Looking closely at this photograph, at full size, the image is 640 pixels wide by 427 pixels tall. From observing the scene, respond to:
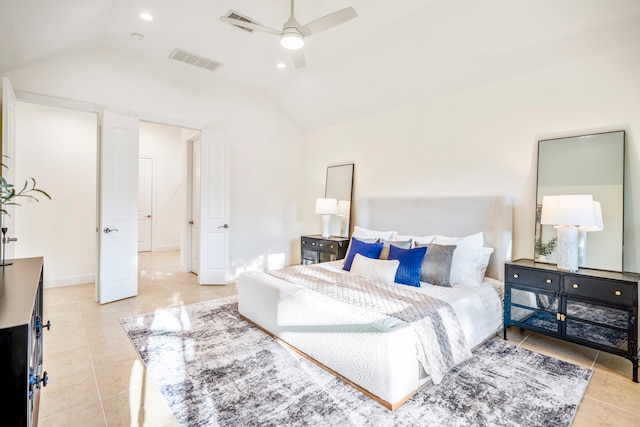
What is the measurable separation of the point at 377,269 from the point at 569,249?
172cm

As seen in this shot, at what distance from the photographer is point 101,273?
13.4ft

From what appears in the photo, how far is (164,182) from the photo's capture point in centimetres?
855

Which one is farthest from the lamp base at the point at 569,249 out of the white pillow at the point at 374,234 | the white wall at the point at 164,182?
the white wall at the point at 164,182

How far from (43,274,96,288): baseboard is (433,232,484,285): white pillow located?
5512 mm

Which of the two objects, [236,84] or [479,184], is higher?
[236,84]

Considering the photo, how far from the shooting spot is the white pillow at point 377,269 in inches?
129

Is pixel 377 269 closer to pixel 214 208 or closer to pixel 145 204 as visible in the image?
pixel 214 208

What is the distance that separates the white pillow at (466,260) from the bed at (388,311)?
0.34 feet

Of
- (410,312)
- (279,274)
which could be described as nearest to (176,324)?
(279,274)

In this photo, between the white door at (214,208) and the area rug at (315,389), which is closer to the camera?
the area rug at (315,389)

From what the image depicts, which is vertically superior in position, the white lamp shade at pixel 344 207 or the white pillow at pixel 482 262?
the white lamp shade at pixel 344 207

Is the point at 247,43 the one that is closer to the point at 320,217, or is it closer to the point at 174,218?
the point at 320,217

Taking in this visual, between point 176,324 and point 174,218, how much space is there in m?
6.15

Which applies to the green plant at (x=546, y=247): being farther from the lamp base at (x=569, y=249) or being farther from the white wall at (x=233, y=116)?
the white wall at (x=233, y=116)
